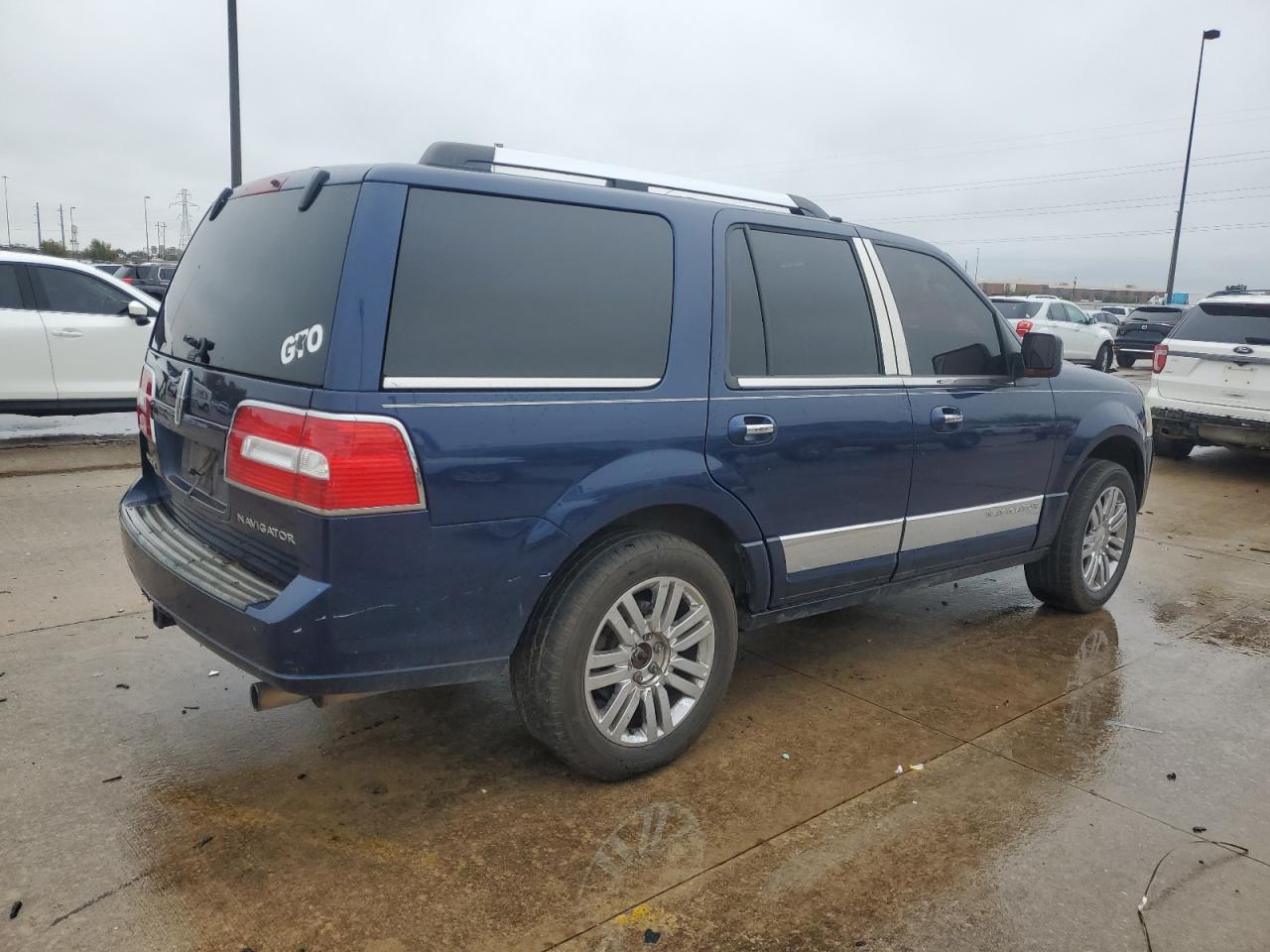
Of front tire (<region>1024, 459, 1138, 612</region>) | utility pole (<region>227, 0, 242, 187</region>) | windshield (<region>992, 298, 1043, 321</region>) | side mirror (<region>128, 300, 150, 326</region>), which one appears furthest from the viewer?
windshield (<region>992, 298, 1043, 321</region>)

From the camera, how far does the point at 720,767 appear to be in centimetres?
349

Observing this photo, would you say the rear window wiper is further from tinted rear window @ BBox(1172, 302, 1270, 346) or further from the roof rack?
tinted rear window @ BBox(1172, 302, 1270, 346)

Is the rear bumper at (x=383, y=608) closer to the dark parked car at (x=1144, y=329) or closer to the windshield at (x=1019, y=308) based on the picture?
the windshield at (x=1019, y=308)

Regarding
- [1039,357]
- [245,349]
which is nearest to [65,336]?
[245,349]

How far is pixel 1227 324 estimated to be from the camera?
9633mm

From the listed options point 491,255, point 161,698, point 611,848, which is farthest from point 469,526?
point 161,698

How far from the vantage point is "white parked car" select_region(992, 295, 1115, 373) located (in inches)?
859

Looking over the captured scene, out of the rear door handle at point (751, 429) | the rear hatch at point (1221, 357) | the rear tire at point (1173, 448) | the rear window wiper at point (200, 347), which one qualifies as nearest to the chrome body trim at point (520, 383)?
the rear door handle at point (751, 429)

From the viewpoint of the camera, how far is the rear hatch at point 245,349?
2754 millimetres

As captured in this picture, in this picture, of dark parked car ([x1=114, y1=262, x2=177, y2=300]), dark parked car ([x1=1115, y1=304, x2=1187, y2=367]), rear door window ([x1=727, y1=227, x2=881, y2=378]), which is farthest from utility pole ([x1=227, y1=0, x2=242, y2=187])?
dark parked car ([x1=1115, y1=304, x2=1187, y2=367])

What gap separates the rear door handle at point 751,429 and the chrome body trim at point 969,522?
0.94 meters

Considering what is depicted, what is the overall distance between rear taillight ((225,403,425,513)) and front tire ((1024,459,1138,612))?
362cm

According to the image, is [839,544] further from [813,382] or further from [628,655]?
[628,655]

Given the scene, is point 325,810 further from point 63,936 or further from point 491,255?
point 491,255
